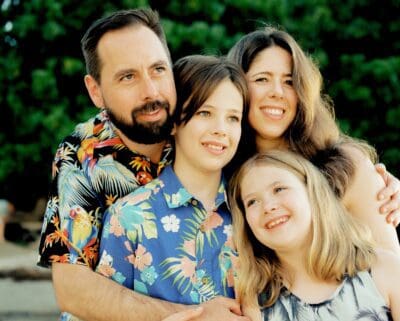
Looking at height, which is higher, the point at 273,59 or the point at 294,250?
the point at 273,59

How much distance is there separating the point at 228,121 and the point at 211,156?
182 mm

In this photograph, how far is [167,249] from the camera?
2.89 meters

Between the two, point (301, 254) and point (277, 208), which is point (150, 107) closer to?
point (277, 208)

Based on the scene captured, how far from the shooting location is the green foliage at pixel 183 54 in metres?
9.33

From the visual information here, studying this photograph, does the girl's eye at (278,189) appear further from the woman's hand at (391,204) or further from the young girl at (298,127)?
the woman's hand at (391,204)

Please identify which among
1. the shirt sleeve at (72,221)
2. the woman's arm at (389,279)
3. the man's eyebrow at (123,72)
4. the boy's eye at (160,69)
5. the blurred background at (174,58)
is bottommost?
the woman's arm at (389,279)

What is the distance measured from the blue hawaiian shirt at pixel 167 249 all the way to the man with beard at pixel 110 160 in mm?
71

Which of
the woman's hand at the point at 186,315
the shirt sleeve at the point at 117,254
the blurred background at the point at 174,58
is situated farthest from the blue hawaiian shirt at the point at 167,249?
the blurred background at the point at 174,58

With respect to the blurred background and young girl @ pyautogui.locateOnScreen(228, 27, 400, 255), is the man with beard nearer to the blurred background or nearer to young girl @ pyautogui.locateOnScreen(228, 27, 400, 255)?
young girl @ pyautogui.locateOnScreen(228, 27, 400, 255)

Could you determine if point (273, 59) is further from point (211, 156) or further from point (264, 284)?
point (264, 284)

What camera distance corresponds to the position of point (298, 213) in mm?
2912

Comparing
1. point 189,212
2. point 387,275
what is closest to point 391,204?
point 387,275

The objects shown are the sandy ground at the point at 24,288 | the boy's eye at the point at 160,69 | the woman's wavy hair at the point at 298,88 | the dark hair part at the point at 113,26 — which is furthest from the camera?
the sandy ground at the point at 24,288

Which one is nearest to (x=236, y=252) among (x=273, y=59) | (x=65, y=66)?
(x=273, y=59)
